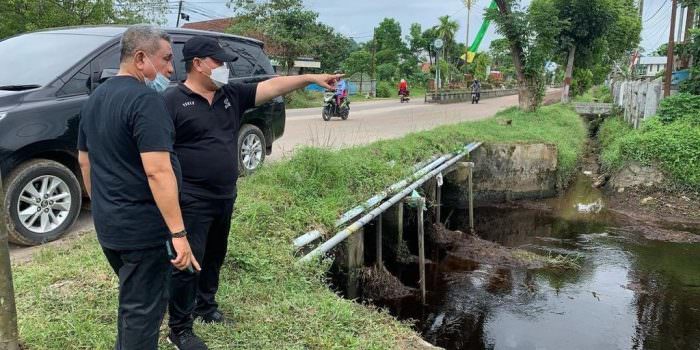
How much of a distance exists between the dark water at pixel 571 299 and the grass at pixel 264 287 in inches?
74.5

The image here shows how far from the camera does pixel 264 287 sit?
4004 mm

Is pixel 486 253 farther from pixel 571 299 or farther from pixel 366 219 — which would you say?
pixel 366 219

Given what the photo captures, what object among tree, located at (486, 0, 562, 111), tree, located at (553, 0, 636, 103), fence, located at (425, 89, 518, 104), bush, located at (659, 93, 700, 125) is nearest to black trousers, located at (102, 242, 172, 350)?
bush, located at (659, 93, 700, 125)

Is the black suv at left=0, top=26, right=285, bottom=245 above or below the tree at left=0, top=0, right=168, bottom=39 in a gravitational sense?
below

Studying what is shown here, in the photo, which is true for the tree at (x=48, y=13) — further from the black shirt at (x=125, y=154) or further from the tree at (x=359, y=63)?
the tree at (x=359, y=63)

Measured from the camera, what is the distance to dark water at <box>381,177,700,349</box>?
604cm

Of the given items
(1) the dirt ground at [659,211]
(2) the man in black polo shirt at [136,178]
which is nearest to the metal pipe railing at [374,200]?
(2) the man in black polo shirt at [136,178]

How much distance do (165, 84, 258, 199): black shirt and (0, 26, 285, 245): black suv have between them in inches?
75.0

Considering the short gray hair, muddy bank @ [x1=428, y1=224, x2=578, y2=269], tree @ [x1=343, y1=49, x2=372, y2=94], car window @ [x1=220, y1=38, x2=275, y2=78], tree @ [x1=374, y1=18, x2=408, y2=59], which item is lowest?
muddy bank @ [x1=428, y1=224, x2=578, y2=269]

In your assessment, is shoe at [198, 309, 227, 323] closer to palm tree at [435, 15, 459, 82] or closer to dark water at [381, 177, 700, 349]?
dark water at [381, 177, 700, 349]

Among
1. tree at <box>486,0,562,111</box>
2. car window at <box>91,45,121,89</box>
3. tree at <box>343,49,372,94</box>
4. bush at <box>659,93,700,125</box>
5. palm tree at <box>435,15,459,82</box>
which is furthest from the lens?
palm tree at <box>435,15,459,82</box>

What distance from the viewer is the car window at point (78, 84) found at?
494 centimetres

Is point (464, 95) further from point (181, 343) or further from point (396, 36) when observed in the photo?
point (181, 343)

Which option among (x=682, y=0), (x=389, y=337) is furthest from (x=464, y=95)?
(x=389, y=337)
